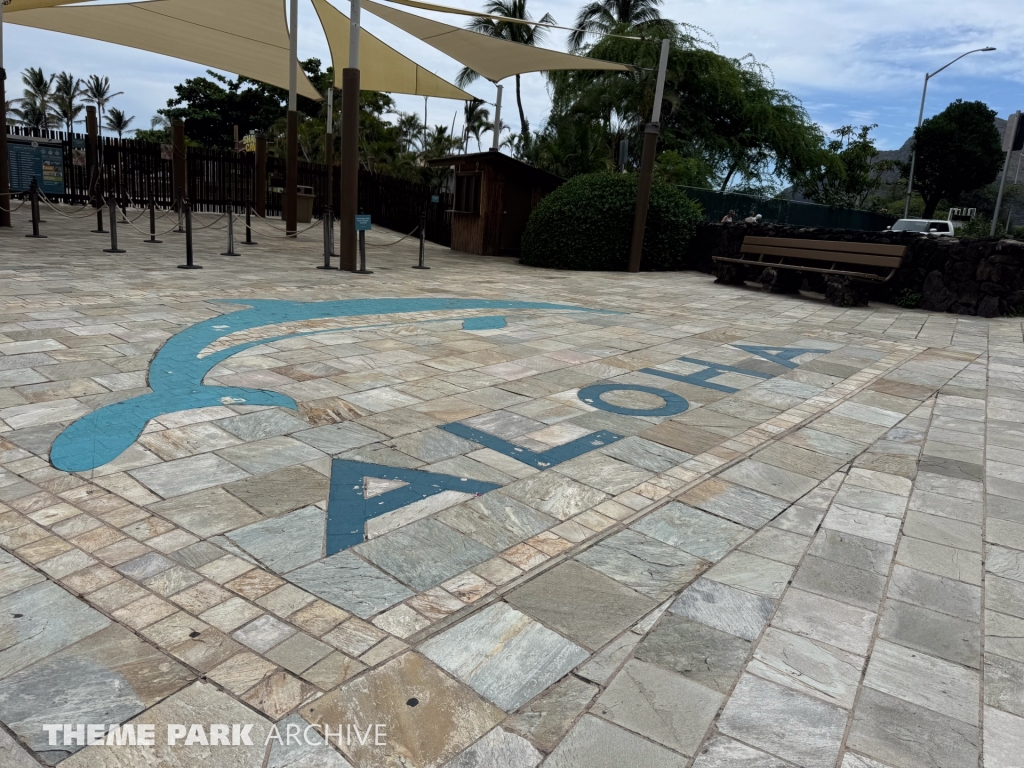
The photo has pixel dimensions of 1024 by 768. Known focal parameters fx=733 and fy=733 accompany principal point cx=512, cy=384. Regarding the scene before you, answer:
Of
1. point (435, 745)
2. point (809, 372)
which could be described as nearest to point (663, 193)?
point (809, 372)

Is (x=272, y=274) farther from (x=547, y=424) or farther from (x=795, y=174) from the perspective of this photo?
(x=795, y=174)

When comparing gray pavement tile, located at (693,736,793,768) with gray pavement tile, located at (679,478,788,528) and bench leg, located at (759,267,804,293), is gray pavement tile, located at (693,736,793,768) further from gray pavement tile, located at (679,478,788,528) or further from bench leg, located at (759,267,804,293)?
bench leg, located at (759,267,804,293)

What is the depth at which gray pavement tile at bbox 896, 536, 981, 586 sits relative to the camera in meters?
3.42

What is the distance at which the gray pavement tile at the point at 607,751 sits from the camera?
2131 mm

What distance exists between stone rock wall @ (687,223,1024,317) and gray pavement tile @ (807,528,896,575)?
10167 millimetres

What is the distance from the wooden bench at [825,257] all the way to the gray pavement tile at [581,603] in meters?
11.1

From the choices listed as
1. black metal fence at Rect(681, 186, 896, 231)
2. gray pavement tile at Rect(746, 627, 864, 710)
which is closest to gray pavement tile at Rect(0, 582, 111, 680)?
gray pavement tile at Rect(746, 627, 864, 710)

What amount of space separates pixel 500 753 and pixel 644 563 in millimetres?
1367

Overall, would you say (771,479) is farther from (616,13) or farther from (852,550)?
(616,13)

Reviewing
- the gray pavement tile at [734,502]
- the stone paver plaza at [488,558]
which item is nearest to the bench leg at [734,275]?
the stone paver plaza at [488,558]

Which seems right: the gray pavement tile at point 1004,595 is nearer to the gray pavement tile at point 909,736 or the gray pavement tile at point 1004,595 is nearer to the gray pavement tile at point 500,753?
the gray pavement tile at point 909,736

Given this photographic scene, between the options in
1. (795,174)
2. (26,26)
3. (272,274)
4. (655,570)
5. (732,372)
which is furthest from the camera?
(795,174)

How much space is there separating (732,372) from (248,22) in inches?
584

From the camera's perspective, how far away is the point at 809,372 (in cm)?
747
